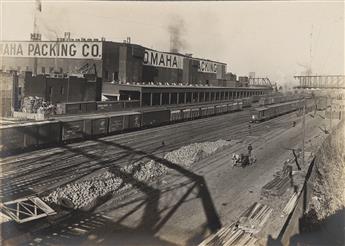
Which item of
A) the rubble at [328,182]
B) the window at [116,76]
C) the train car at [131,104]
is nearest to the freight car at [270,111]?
the rubble at [328,182]

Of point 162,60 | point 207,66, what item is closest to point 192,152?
point 162,60

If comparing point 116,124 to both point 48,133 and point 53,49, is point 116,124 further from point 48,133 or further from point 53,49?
point 53,49

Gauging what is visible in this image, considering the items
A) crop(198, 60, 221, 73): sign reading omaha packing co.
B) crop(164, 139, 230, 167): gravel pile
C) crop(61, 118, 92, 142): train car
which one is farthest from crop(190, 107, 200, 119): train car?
crop(198, 60, 221, 73): sign reading omaha packing co.

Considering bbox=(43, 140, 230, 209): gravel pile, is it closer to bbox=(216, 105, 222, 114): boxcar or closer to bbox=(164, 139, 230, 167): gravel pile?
bbox=(164, 139, 230, 167): gravel pile

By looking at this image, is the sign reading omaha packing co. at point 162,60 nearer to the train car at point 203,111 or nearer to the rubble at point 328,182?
the train car at point 203,111

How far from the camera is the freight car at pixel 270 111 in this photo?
48.7 meters

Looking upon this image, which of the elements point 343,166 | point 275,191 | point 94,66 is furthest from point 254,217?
point 94,66

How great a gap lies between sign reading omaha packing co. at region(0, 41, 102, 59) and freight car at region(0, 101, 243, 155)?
2163 cm

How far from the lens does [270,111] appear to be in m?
54.4

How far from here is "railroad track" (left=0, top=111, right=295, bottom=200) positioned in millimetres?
19312

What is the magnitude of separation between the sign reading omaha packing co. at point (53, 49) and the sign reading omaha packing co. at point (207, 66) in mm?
31513

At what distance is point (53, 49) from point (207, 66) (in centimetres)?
3842

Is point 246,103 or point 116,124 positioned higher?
point 246,103

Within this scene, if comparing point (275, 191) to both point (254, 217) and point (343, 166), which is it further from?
point (343, 166)
